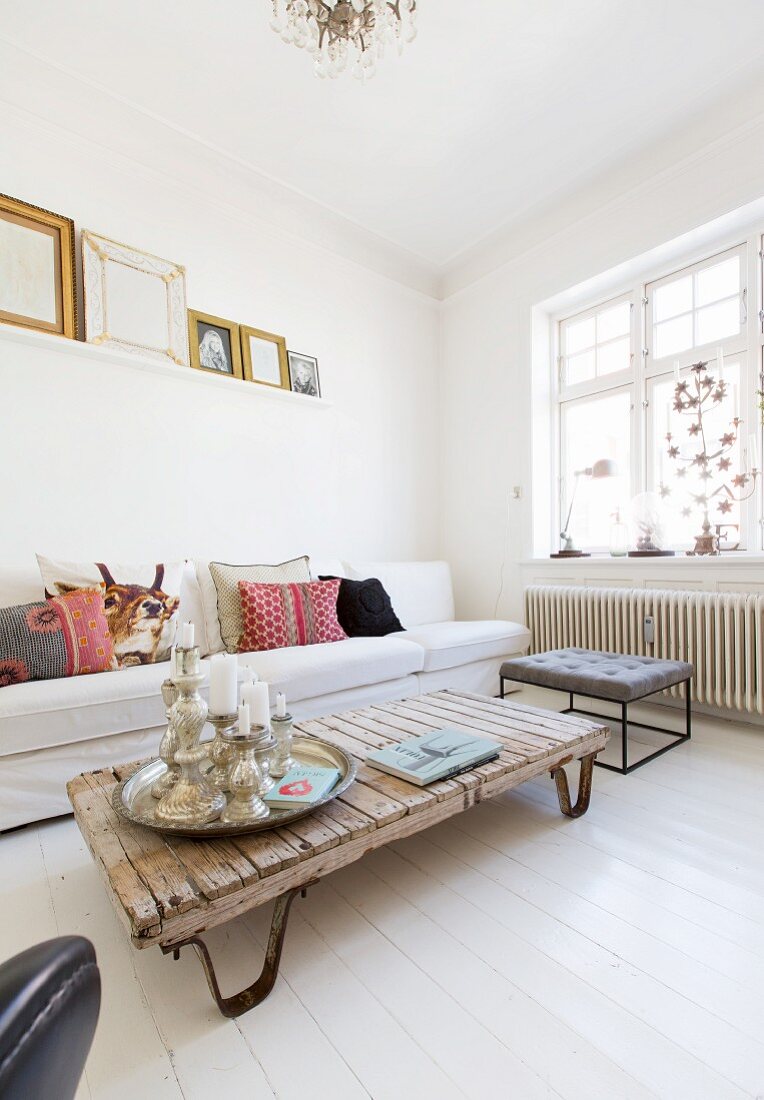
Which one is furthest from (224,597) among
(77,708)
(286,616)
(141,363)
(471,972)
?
(471,972)

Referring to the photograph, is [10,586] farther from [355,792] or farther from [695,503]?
[695,503]

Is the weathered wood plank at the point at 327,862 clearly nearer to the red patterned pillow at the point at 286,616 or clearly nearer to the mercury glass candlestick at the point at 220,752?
the mercury glass candlestick at the point at 220,752

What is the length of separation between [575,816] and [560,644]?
Answer: 63.8 inches

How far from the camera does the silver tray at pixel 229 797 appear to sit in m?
1.05

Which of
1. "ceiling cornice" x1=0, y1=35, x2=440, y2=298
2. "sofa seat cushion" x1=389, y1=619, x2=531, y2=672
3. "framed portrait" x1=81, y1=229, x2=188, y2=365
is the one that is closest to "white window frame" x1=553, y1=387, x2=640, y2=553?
"sofa seat cushion" x1=389, y1=619, x2=531, y2=672

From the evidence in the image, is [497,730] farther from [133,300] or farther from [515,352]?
[515,352]

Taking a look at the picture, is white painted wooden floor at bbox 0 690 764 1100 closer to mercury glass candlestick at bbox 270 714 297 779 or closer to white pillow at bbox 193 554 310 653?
mercury glass candlestick at bbox 270 714 297 779

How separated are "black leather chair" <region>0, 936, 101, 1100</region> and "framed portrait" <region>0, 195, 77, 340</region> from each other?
8.93 feet

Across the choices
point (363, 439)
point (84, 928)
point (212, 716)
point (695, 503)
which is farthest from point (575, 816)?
point (363, 439)

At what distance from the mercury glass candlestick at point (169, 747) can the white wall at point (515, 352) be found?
2596 millimetres

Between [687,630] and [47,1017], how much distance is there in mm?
2858

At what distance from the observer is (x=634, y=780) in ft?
6.48

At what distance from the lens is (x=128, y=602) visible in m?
2.22

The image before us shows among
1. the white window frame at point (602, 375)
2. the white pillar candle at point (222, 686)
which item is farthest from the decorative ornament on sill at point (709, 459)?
the white pillar candle at point (222, 686)
